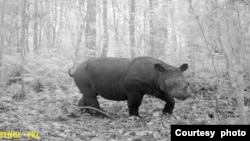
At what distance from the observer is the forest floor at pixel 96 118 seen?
20.3ft

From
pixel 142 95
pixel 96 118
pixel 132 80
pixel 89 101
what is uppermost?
pixel 132 80

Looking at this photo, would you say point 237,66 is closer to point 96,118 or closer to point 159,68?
point 159,68

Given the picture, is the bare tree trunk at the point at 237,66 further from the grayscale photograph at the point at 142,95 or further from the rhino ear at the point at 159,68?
the rhino ear at the point at 159,68

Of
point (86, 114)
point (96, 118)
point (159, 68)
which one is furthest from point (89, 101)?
point (159, 68)

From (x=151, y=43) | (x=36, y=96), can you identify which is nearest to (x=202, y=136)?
(x=36, y=96)

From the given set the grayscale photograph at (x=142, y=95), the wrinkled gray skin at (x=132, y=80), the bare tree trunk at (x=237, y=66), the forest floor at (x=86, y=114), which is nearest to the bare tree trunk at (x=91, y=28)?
the grayscale photograph at (x=142, y=95)

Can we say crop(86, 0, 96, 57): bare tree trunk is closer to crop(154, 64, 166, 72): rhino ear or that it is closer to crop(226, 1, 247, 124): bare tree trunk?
crop(154, 64, 166, 72): rhino ear

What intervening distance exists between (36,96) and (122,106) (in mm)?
2746

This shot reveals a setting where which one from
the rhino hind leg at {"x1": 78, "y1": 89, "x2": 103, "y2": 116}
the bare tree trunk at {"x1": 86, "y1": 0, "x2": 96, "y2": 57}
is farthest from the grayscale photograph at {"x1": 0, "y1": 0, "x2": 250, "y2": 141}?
the bare tree trunk at {"x1": 86, "y1": 0, "x2": 96, "y2": 57}

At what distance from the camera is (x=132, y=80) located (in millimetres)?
8242

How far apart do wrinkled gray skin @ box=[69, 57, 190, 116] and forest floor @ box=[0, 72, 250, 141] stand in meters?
0.53

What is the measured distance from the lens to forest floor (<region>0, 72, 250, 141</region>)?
6184 mm

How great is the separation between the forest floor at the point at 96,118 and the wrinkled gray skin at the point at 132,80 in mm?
529

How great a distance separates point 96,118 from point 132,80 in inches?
57.5
